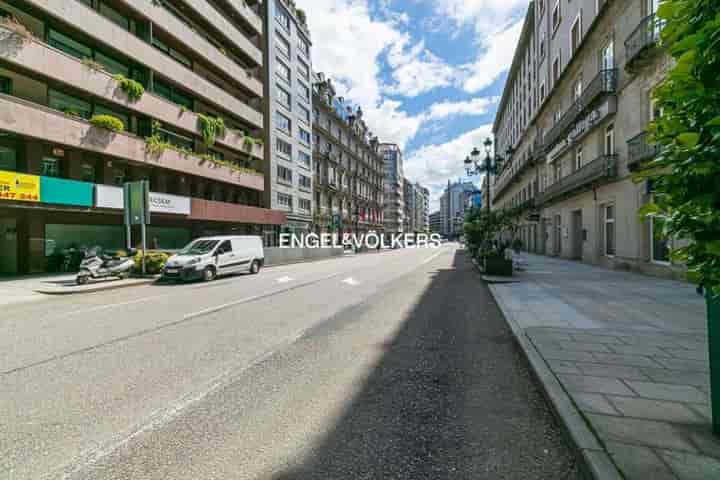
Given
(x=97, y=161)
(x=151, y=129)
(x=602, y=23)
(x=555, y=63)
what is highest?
(x=555, y=63)

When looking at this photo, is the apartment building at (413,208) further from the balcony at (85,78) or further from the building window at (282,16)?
the balcony at (85,78)

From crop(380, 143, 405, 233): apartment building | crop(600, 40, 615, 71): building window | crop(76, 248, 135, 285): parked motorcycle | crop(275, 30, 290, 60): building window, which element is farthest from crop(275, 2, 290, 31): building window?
crop(380, 143, 405, 233): apartment building

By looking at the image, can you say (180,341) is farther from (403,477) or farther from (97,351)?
(403,477)

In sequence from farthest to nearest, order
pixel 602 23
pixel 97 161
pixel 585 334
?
pixel 97 161 < pixel 602 23 < pixel 585 334

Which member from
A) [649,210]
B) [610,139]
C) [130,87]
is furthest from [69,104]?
[610,139]

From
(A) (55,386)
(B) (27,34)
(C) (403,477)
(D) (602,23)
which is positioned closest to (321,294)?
(A) (55,386)

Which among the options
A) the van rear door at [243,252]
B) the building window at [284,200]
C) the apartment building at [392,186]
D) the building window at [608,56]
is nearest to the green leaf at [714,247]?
the van rear door at [243,252]

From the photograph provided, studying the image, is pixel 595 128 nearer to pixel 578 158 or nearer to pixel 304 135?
pixel 578 158

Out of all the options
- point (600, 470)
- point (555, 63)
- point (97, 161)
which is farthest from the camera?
point (555, 63)

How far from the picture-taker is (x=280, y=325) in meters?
6.41

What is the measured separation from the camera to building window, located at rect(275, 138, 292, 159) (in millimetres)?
35531

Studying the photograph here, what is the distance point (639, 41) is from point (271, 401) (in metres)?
18.2

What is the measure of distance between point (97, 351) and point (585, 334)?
25.0 ft

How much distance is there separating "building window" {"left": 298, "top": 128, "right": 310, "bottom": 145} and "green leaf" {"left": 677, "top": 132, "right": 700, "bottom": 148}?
135 feet
